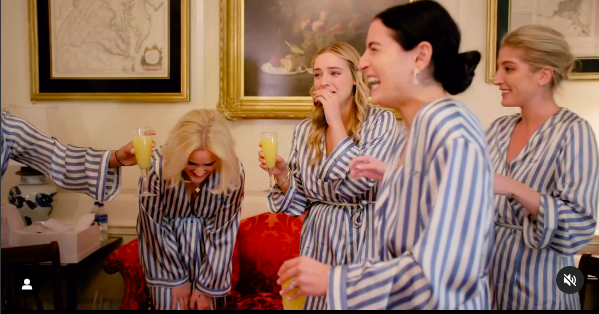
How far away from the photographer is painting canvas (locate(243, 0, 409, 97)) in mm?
2291

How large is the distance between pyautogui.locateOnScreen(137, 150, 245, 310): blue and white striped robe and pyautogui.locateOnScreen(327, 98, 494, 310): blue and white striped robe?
3.17ft

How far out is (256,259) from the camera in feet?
7.49

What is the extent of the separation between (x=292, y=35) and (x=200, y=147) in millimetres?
967

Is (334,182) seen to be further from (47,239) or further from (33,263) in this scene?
(47,239)

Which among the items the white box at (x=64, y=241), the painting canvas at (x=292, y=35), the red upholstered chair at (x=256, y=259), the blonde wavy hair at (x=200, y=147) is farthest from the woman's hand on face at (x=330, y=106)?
the white box at (x=64, y=241)

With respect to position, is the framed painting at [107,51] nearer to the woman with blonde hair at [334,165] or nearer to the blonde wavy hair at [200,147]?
the blonde wavy hair at [200,147]

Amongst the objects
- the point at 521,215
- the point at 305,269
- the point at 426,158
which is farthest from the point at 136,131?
the point at 521,215

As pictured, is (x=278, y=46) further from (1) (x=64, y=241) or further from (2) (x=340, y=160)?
(1) (x=64, y=241)

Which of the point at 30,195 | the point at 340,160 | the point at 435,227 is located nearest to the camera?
the point at 435,227

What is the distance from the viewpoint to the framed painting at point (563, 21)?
218 centimetres

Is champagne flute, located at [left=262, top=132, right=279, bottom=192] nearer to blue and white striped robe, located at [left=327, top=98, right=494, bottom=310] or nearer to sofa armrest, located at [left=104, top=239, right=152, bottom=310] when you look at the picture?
blue and white striped robe, located at [left=327, top=98, right=494, bottom=310]

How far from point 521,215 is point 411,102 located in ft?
1.96

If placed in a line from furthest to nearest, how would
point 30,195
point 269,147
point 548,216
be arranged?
point 30,195
point 269,147
point 548,216

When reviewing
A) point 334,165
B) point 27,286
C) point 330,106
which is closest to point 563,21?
point 330,106
